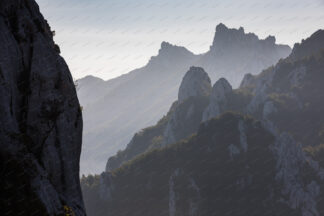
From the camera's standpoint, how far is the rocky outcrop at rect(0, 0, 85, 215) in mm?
30484

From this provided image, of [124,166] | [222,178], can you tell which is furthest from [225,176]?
[124,166]

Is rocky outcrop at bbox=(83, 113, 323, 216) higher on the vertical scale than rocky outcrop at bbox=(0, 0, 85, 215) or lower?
lower

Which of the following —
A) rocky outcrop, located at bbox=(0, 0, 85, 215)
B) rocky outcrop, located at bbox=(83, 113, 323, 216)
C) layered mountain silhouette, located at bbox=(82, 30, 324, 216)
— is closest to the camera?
rocky outcrop, located at bbox=(0, 0, 85, 215)

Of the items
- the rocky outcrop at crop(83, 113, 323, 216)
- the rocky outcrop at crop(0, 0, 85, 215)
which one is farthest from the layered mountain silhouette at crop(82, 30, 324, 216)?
the rocky outcrop at crop(0, 0, 85, 215)

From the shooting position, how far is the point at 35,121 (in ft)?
113

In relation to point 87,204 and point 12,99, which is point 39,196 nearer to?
point 12,99

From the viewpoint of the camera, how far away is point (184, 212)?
5906 inches

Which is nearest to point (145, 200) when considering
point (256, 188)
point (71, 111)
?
point (256, 188)

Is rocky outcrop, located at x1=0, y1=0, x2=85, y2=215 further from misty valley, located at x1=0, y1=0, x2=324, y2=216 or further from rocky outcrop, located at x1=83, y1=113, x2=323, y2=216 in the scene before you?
rocky outcrop, located at x1=83, y1=113, x2=323, y2=216

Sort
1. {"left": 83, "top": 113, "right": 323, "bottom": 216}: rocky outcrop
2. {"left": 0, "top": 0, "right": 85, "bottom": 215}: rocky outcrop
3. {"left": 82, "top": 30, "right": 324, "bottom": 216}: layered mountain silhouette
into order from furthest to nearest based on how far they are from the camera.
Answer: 1. {"left": 82, "top": 30, "right": 324, "bottom": 216}: layered mountain silhouette
2. {"left": 83, "top": 113, "right": 323, "bottom": 216}: rocky outcrop
3. {"left": 0, "top": 0, "right": 85, "bottom": 215}: rocky outcrop

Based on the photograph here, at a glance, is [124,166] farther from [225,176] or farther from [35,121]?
[35,121]

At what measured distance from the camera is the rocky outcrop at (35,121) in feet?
100

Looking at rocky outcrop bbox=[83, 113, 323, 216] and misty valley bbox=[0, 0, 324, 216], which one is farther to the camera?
rocky outcrop bbox=[83, 113, 323, 216]

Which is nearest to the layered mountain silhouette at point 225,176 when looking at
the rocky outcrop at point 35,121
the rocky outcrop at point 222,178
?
the rocky outcrop at point 222,178
